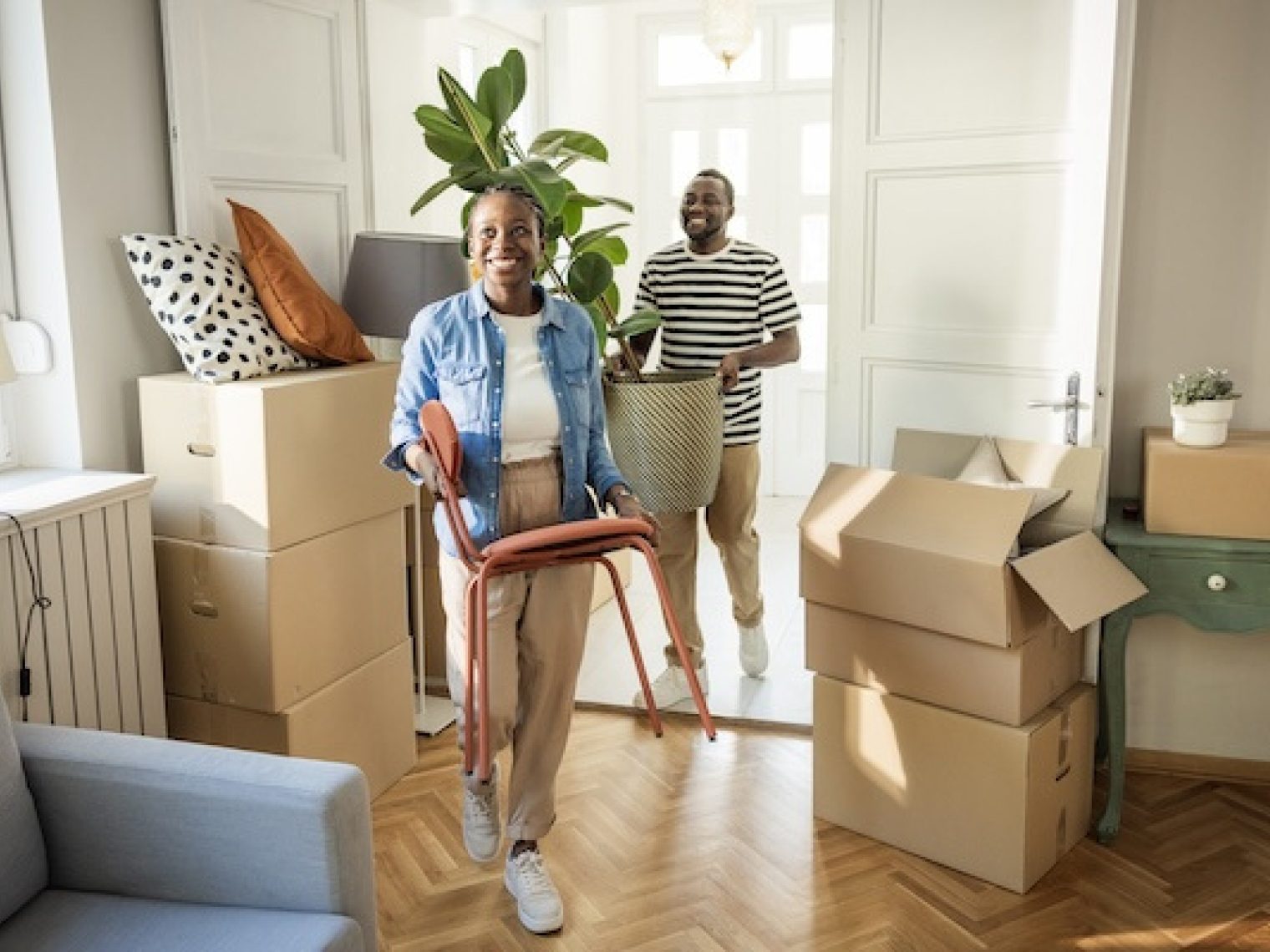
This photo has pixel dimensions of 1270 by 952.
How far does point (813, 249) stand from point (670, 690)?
2.98 m

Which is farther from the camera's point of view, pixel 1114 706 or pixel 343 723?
pixel 343 723

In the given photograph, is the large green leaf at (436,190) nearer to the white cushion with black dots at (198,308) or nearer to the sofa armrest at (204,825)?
the white cushion with black dots at (198,308)

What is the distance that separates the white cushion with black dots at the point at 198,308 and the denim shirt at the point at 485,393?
513 millimetres

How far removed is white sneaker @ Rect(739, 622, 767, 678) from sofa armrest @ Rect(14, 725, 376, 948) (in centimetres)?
211

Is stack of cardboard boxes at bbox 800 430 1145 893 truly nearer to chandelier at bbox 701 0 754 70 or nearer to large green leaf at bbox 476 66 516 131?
large green leaf at bbox 476 66 516 131

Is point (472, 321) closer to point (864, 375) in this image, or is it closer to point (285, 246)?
point (285, 246)

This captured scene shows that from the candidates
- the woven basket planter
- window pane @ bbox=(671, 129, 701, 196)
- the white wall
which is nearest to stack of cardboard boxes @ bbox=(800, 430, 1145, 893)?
the woven basket planter

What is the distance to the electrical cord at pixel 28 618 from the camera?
7.93ft

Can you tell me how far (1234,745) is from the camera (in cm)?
323

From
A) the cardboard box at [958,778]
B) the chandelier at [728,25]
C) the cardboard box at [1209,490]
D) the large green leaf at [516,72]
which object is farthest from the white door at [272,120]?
the cardboard box at [1209,490]

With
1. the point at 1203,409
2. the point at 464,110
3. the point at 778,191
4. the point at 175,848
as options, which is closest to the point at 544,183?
the point at 464,110

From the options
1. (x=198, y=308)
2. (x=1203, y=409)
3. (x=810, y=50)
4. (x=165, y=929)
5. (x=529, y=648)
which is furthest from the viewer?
(x=810, y=50)

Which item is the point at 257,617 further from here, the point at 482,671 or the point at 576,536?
the point at 576,536

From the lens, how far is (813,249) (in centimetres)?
607
